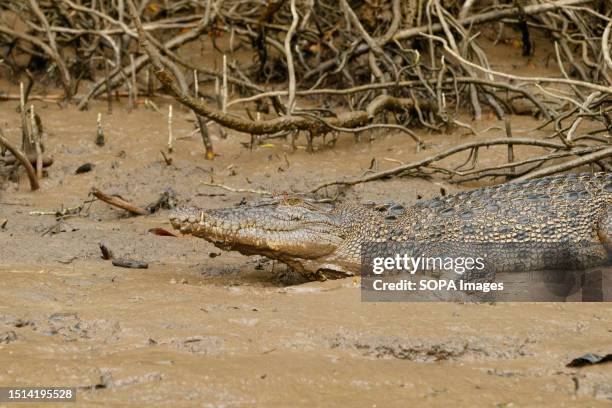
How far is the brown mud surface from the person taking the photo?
10.5 ft

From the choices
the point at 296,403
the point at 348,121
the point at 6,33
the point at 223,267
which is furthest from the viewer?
the point at 6,33

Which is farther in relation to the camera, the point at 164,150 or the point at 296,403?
the point at 164,150

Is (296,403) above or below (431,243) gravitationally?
below

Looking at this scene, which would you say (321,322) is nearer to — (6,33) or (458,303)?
(458,303)

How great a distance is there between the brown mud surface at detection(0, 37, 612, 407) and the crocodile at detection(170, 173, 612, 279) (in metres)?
0.19

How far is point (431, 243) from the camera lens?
15.7 ft

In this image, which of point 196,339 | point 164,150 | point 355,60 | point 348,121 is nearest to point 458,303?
point 196,339

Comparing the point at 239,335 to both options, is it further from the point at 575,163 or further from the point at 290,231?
the point at 575,163

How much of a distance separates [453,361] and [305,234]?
1346 millimetres

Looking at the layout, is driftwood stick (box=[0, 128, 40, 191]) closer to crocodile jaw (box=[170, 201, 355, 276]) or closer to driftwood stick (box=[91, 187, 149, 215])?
driftwood stick (box=[91, 187, 149, 215])

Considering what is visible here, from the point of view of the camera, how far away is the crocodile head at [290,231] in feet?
14.9

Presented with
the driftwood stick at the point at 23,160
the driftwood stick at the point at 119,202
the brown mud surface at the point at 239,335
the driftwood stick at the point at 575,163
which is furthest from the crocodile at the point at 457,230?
the driftwood stick at the point at 23,160

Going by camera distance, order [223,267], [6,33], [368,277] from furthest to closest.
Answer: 1. [6,33]
2. [223,267]
3. [368,277]

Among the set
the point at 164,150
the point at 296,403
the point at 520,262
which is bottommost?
the point at 296,403
